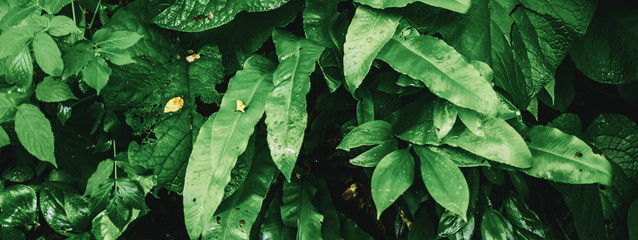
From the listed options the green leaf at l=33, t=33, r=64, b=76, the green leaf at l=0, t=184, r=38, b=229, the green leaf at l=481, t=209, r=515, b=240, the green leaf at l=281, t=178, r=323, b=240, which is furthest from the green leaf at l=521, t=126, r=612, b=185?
the green leaf at l=0, t=184, r=38, b=229

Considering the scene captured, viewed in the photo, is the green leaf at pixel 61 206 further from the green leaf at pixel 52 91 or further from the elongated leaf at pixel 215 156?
the elongated leaf at pixel 215 156

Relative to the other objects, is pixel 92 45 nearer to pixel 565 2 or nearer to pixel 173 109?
pixel 173 109

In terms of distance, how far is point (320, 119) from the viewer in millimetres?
1446

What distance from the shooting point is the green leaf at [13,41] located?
106 centimetres

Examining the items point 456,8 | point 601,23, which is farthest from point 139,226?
point 601,23

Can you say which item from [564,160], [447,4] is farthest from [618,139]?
[447,4]

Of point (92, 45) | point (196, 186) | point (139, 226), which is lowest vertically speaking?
point (139, 226)

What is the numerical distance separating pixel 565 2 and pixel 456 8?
498mm

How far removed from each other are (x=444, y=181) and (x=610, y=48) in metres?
0.84

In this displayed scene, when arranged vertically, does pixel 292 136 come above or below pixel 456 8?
below

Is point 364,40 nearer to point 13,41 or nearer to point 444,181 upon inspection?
point 444,181

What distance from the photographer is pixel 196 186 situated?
3.62ft

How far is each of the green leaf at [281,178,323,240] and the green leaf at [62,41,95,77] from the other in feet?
2.35

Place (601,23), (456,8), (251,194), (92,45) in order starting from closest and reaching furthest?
1. (456,8)
2. (92,45)
3. (251,194)
4. (601,23)
